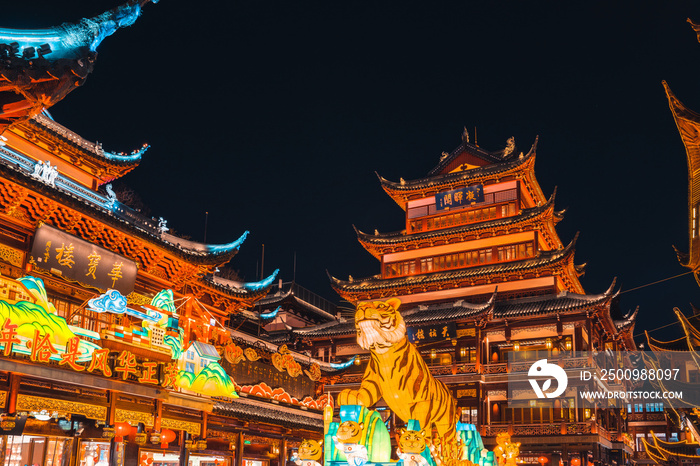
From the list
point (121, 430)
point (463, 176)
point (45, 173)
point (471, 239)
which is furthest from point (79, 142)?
point (463, 176)

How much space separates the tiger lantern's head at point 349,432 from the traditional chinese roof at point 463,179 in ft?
100

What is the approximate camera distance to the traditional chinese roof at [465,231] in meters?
35.1

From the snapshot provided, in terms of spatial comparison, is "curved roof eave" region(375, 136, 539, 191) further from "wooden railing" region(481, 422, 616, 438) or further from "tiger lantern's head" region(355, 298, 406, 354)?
"tiger lantern's head" region(355, 298, 406, 354)

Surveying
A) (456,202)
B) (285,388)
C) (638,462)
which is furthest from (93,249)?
(638,462)

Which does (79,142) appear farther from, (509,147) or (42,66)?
(509,147)

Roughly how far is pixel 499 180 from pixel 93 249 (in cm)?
2826

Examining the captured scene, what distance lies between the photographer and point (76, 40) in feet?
23.3

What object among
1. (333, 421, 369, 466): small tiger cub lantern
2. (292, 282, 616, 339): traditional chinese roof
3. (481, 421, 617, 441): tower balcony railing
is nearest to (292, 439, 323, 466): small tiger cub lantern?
(333, 421, 369, 466): small tiger cub lantern

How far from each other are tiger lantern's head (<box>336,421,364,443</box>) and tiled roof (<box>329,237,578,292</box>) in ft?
85.4

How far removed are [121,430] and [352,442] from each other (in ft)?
28.6

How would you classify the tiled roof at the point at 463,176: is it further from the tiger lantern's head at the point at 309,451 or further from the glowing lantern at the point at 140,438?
the tiger lantern's head at the point at 309,451

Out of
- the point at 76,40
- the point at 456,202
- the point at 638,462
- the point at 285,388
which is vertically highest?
the point at 456,202

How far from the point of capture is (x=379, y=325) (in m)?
9.78

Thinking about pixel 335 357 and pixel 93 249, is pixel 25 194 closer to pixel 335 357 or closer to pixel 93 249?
pixel 93 249
